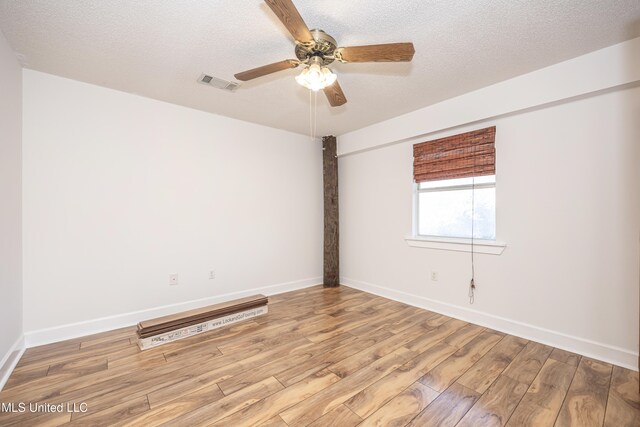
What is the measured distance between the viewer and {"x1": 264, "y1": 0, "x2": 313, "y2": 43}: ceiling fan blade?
1.36m

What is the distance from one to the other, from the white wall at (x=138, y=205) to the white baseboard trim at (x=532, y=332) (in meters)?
1.89

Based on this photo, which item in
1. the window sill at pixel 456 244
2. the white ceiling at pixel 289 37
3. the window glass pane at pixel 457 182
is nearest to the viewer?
the white ceiling at pixel 289 37

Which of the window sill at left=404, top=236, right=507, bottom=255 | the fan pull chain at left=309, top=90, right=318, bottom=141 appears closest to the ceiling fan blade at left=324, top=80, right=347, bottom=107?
the fan pull chain at left=309, top=90, right=318, bottom=141

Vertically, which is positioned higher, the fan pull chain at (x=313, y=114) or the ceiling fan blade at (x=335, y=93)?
the fan pull chain at (x=313, y=114)

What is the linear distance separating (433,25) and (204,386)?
298cm

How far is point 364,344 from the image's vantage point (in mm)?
2539

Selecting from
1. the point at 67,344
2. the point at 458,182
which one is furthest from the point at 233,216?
the point at 458,182

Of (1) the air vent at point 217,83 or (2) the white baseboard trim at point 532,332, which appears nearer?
(2) the white baseboard trim at point 532,332

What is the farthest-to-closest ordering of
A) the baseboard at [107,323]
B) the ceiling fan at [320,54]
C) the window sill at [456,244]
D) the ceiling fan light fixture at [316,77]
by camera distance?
1. the window sill at [456,244]
2. the baseboard at [107,323]
3. the ceiling fan light fixture at [316,77]
4. the ceiling fan at [320,54]

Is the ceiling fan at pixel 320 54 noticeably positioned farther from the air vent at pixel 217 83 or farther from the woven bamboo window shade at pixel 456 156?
the woven bamboo window shade at pixel 456 156

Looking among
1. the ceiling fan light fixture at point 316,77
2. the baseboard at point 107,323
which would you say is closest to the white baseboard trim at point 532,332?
the baseboard at point 107,323

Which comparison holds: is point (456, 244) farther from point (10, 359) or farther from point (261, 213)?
point (10, 359)

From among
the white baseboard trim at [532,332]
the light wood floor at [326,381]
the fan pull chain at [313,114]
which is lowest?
the light wood floor at [326,381]

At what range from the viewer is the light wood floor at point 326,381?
5.41ft
